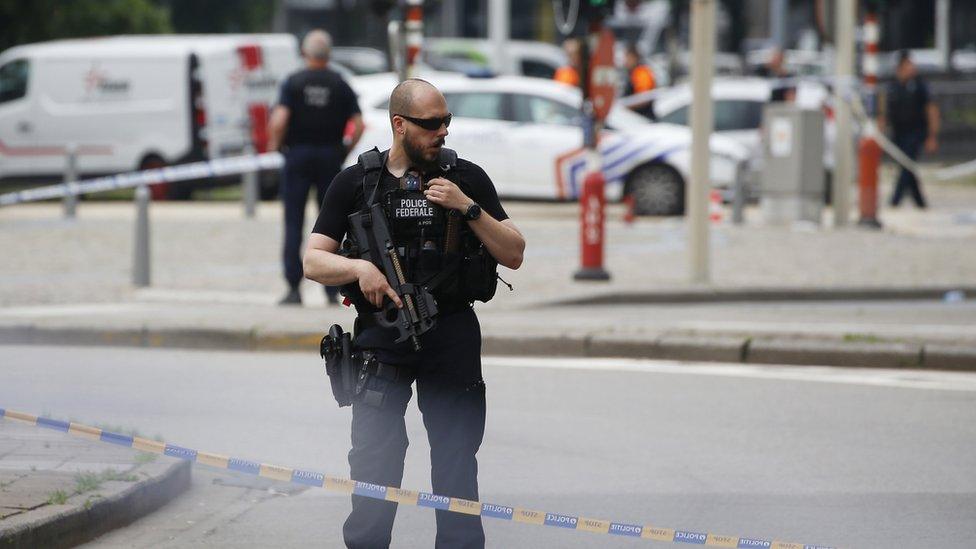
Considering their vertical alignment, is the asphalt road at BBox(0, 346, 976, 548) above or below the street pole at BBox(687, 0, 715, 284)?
below

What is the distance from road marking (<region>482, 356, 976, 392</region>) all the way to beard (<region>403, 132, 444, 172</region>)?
5274mm

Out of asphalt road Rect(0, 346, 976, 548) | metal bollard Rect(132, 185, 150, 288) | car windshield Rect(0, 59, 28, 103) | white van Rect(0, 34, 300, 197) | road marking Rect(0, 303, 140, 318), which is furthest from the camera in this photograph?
car windshield Rect(0, 59, 28, 103)

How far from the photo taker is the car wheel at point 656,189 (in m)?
20.5

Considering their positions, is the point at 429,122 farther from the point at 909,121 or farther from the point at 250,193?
the point at 909,121

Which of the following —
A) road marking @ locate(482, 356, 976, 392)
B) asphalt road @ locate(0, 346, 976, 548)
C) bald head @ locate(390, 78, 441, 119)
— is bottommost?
asphalt road @ locate(0, 346, 976, 548)

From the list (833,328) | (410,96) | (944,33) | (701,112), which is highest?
(944,33)

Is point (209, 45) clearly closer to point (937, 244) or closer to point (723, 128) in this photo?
point (723, 128)

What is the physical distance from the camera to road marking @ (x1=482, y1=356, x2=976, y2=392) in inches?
388

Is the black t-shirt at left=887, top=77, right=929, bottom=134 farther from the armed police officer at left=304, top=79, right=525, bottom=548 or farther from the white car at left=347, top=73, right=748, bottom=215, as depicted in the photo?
the armed police officer at left=304, top=79, right=525, bottom=548

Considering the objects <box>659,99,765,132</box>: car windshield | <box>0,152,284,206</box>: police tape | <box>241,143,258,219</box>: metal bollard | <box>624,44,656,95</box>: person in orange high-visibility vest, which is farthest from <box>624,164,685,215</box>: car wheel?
<box>624,44,656,95</box>: person in orange high-visibility vest

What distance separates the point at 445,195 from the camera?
494cm

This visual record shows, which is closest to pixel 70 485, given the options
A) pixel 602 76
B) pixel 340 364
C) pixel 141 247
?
pixel 340 364

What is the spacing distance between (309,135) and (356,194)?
7175 mm

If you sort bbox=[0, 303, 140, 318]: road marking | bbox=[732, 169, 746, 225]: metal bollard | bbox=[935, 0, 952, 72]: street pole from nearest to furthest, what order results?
bbox=[0, 303, 140, 318]: road marking < bbox=[732, 169, 746, 225]: metal bollard < bbox=[935, 0, 952, 72]: street pole
